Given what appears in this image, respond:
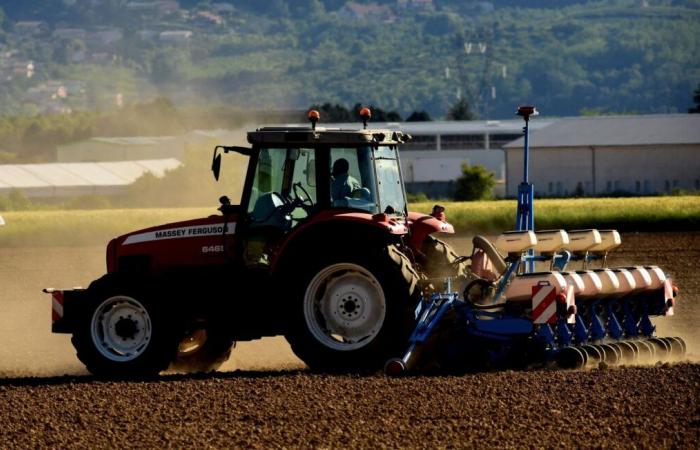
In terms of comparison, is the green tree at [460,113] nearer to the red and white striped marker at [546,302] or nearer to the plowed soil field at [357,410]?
the plowed soil field at [357,410]

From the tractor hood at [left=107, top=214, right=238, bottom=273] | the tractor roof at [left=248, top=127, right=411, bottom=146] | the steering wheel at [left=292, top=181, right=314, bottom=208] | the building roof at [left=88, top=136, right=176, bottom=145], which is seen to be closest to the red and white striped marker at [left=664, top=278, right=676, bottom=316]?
the tractor roof at [left=248, top=127, right=411, bottom=146]

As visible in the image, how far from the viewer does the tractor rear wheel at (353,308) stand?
44.8 ft

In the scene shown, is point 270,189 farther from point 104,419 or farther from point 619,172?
point 619,172

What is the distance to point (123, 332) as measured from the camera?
14711 millimetres

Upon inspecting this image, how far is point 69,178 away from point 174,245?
235ft

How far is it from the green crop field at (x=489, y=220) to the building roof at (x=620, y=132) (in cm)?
3847

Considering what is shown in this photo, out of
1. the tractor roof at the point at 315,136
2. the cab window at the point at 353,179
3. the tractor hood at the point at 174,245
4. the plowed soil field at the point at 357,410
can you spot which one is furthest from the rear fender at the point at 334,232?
the plowed soil field at the point at 357,410

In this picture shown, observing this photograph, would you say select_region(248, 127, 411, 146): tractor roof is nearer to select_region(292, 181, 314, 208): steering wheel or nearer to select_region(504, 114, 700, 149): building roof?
select_region(292, 181, 314, 208): steering wheel

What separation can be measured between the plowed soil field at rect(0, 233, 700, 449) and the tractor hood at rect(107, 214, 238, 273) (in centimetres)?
123

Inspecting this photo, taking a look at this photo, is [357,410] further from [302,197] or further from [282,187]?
[282,187]

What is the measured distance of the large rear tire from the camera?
47.7 ft

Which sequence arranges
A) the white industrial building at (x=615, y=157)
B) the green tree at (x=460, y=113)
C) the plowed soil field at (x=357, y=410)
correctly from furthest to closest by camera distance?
the green tree at (x=460, y=113) < the white industrial building at (x=615, y=157) < the plowed soil field at (x=357, y=410)

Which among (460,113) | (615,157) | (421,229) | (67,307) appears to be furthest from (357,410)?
(460,113)

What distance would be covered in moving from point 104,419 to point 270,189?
352cm
